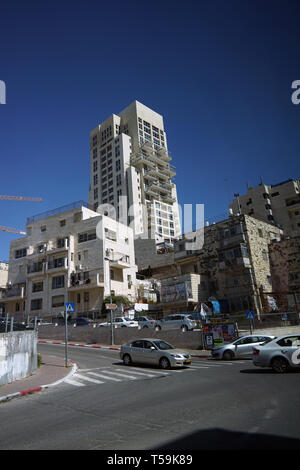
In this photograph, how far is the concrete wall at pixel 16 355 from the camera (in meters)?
12.6

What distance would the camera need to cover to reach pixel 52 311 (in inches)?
1826

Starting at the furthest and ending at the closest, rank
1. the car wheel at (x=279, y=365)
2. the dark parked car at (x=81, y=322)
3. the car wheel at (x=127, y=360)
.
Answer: the dark parked car at (x=81, y=322) < the car wheel at (x=127, y=360) < the car wheel at (x=279, y=365)

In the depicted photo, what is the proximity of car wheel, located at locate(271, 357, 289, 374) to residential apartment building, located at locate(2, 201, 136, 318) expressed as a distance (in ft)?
111

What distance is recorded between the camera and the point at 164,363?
1603cm

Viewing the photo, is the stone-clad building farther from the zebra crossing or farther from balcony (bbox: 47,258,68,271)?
the zebra crossing

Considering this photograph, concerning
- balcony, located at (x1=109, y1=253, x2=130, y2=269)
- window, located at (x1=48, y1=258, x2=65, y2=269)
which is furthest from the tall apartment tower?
window, located at (x1=48, y1=258, x2=65, y2=269)

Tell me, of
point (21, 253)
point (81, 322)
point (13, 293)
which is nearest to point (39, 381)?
point (81, 322)

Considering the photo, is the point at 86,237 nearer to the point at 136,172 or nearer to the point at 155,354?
the point at 155,354

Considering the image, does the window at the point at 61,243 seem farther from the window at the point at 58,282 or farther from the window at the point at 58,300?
the window at the point at 58,300

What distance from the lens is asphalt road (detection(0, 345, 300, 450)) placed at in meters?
5.21

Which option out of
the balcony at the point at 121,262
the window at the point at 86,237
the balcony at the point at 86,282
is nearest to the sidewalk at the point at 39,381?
the balcony at the point at 86,282

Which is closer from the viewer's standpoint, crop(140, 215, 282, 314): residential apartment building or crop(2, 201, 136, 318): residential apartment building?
crop(140, 215, 282, 314): residential apartment building

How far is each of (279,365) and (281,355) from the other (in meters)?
0.40

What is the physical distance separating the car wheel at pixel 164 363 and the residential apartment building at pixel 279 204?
54.8 m
